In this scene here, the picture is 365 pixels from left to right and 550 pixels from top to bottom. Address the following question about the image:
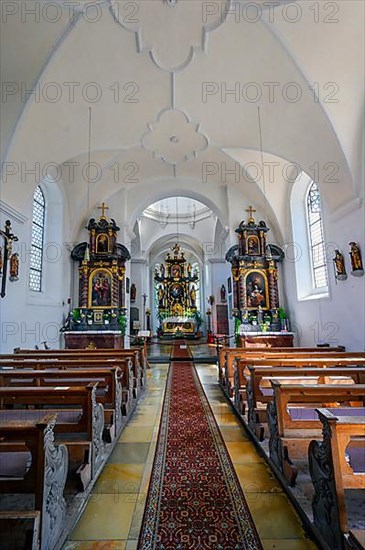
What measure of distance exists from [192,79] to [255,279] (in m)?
6.70

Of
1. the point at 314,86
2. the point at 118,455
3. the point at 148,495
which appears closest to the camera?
the point at 148,495

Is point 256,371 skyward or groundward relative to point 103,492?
skyward

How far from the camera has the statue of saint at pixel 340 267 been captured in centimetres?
711

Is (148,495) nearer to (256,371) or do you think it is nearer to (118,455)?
(118,455)

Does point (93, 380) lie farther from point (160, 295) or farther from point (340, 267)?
point (160, 295)

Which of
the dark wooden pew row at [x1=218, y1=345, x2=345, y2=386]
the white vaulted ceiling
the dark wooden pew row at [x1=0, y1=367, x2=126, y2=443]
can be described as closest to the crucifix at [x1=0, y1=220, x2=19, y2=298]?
the white vaulted ceiling

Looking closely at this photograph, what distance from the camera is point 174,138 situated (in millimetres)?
8883

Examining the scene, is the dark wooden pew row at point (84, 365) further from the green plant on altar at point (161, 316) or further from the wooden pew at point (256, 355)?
the green plant on altar at point (161, 316)

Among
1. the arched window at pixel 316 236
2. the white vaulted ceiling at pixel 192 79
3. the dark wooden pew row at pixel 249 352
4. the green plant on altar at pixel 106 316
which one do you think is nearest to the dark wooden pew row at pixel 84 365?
the dark wooden pew row at pixel 249 352

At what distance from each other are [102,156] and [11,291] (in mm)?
5049

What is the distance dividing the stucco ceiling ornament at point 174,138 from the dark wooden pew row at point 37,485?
25.6 ft

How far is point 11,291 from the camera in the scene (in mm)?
6902

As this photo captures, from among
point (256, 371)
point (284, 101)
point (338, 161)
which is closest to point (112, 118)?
point (284, 101)

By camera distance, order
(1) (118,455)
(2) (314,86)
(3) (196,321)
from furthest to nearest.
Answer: (3) (196,321), (2) (314,86), (1) (118,455)
